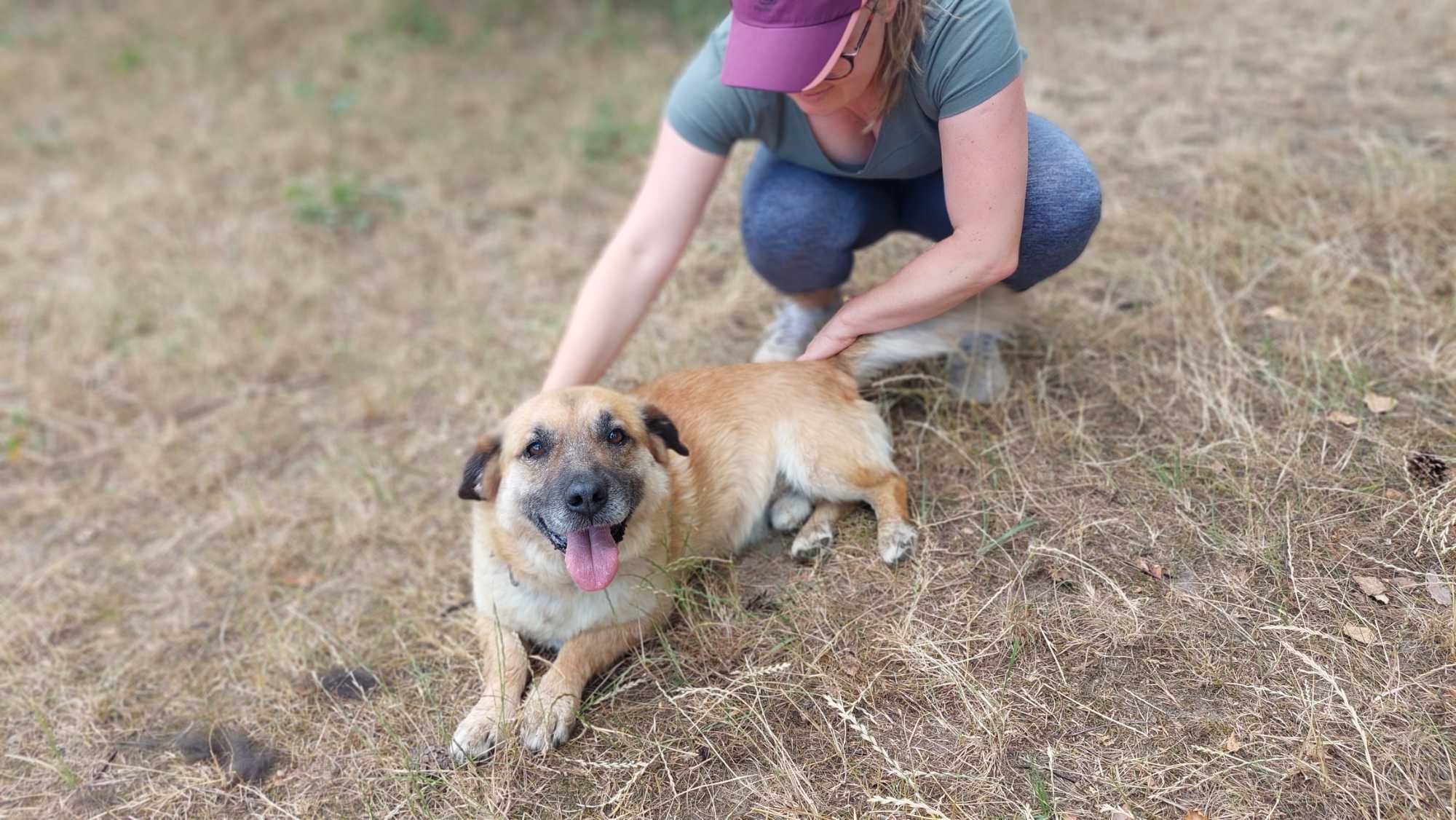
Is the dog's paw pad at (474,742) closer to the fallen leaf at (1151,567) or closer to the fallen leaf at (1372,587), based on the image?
the fallen leaf at (1151,567)

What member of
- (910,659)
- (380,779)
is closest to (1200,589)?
(910,659)

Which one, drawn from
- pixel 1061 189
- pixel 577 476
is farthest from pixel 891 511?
pixel 1061 189

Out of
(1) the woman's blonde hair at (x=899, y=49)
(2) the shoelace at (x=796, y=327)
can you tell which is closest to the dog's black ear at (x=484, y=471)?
(2) the shoelace at (x=796, y=327)

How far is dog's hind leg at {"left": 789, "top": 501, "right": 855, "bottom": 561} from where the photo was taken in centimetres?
318

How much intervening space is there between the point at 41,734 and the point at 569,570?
6.18 ft

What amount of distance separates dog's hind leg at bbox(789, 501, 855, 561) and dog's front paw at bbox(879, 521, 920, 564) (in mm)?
203

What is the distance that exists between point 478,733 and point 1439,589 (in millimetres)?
2715

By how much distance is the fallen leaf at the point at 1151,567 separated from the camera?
108 inches

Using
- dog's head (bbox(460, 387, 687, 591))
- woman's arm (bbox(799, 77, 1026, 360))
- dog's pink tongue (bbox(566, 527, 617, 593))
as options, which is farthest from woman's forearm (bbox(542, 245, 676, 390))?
woman's arm (bbox(799, 77, 1026, 360))

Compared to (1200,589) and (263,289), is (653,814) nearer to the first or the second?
(1200,589)

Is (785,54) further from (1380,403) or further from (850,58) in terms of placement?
(1380,403)

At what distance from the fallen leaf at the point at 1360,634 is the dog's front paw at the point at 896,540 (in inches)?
47.2

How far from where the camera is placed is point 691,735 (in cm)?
257

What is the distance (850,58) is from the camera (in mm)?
2537
